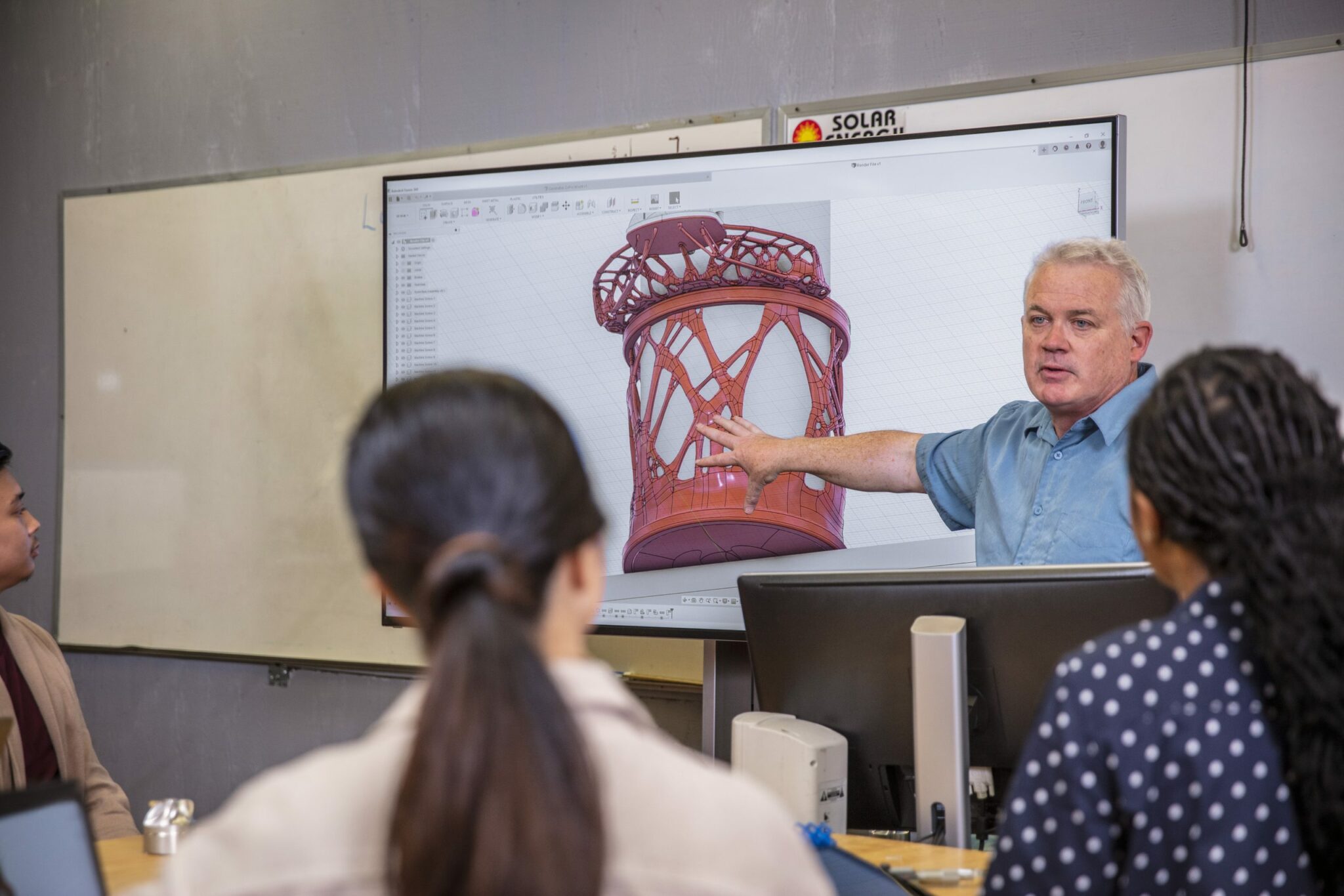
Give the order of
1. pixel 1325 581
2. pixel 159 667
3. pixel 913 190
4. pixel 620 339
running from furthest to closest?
1. pixel 159 667
2. pixel 620 339
3. pixel 913 190
4. pixel 1325 581

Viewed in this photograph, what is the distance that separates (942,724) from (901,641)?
0.37 ft

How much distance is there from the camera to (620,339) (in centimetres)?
284

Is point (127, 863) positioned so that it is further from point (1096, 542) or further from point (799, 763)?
point (1096, 542)

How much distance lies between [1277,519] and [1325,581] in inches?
2.3

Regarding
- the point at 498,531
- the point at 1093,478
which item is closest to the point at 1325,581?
the point at 498,531

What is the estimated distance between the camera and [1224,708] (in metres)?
0.96

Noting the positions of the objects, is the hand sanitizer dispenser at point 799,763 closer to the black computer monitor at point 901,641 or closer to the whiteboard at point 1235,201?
the black computer monitor at point 901,641

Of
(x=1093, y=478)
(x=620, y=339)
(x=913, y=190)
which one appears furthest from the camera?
(x=620, y=339)

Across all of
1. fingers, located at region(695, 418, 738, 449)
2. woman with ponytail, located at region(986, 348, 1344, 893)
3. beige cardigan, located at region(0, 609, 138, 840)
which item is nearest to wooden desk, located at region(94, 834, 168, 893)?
beige cardigan, located at region(0, 609, 138, 840)

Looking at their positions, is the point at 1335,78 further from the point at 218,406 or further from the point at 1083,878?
the point at 218,406

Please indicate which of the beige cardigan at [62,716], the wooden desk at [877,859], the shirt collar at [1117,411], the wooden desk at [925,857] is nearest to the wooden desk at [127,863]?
the wooden desk at [877,859]

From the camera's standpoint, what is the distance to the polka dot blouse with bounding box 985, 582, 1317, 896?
0.96m

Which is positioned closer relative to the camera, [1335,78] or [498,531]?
[498,531]

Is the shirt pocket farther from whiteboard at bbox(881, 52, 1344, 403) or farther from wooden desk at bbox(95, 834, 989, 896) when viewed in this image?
wooden desk at bbox(95, 834, 989, 896)
